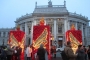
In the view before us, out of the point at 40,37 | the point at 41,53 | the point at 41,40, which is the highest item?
the point at 40,37

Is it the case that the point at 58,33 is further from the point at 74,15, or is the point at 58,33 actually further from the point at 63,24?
the point at 74,15

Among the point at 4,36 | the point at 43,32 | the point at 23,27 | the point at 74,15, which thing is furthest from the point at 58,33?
the point at 43,32

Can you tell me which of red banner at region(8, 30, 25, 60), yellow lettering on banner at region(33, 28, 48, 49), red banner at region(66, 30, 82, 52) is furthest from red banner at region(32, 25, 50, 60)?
red banner at region(66, 30, 82, 52)

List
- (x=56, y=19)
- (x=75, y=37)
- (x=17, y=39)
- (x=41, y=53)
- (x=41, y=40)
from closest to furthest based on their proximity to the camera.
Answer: (x=41, y=53)
(x=41, y=40)
(x=17, y=39)
(x=75, y=37)
(x=56, y=19)

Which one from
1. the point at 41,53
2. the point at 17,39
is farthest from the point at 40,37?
the point at 41,53

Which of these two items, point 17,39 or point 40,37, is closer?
point 40,37

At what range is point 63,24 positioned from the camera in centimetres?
6097

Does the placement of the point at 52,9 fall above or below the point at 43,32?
above

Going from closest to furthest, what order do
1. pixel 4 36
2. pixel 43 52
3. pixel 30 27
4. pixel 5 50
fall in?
1. pixel 43 52
2. pixel 5 50
3. pixel 30 27
4. pixel 4 36

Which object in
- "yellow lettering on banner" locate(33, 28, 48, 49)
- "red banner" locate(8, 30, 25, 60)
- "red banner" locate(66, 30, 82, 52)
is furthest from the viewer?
"red banner" locate(66, 30, 82, 52)

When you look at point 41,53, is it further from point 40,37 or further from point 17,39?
point 17,39

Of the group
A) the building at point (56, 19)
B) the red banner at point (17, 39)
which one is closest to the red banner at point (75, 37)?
the red banner at point (17, 39)

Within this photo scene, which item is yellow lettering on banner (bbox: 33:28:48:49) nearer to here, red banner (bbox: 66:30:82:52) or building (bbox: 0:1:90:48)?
red banner (bbox: 66:30:82:52)

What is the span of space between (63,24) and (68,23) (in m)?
1.62
